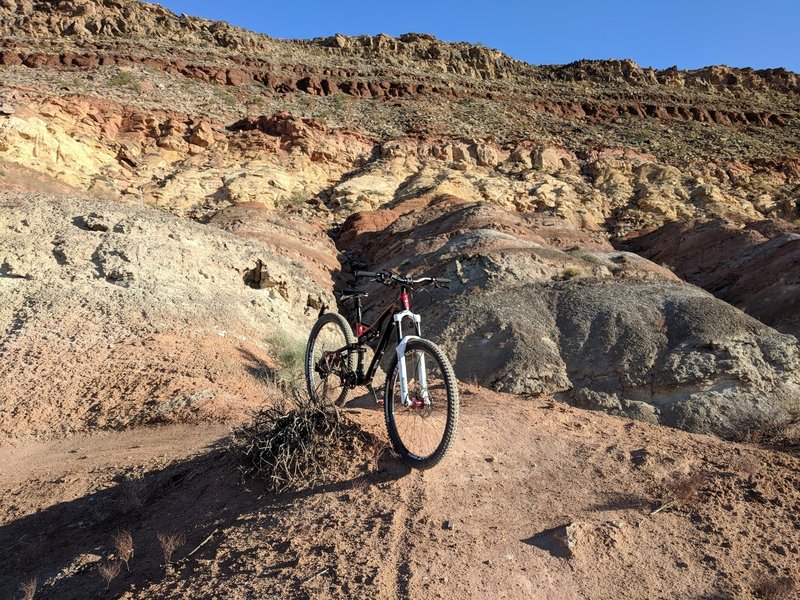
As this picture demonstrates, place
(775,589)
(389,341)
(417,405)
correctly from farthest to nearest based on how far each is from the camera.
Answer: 1. (389,341)
2. (417,405)
3. (775,589)

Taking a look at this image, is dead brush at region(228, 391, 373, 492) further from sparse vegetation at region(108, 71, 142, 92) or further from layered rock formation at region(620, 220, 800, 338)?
sparse vegetation at region(108, 71, 142, 92)

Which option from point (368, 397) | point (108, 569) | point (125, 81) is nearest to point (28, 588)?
point (108, 569)

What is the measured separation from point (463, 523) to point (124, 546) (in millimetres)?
2042

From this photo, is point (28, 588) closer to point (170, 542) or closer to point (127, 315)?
point (170, 542)

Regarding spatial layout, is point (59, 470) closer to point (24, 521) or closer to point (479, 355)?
point (24, 521)

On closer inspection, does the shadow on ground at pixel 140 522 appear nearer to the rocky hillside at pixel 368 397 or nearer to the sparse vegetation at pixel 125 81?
the rocky hillside at pixel 368 397

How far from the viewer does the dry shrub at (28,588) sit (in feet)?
10.9

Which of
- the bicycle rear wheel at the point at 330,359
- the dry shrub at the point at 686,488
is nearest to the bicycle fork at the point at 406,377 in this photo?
the bicycle rear wheel at the point at 330,359

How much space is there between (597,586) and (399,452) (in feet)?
4.95

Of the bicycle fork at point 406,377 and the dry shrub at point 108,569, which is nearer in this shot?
the dry shrub at point 108,569

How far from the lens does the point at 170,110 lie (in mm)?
28250

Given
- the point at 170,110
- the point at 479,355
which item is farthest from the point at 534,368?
the point at 170,110

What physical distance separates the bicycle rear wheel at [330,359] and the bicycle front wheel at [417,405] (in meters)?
0.90

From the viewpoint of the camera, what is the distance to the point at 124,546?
137 inches
